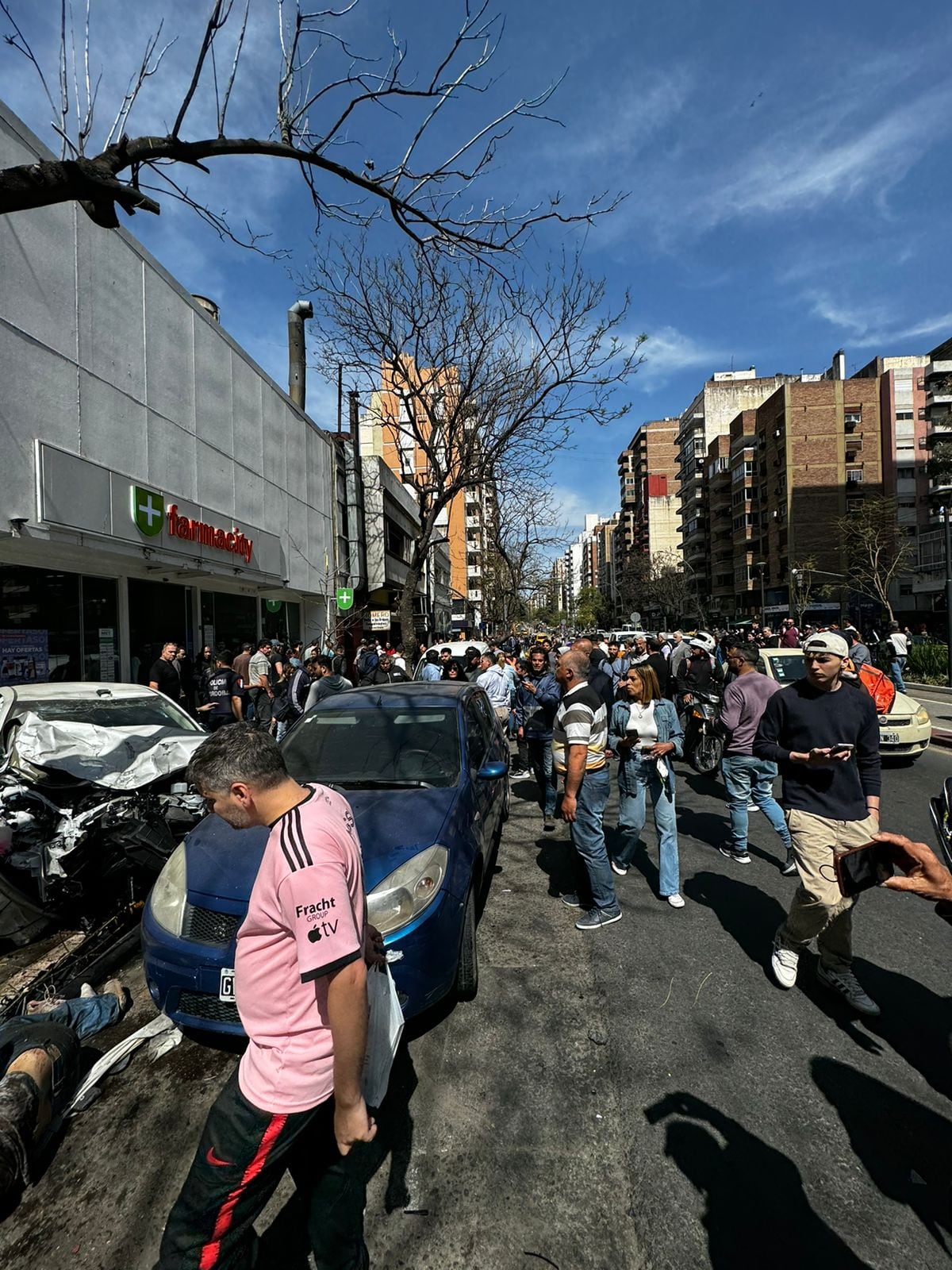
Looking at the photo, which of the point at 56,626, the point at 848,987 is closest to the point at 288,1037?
the point at 848,987

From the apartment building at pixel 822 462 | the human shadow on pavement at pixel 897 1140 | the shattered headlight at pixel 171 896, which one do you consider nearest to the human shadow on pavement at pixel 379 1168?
the shattered headlight at pixel 171 896

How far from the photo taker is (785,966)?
3709 mm

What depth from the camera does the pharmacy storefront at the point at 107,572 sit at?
9547mm

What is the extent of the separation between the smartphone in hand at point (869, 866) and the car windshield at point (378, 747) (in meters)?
2.57

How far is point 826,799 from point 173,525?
11824mm

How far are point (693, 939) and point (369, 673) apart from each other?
33.4 feet

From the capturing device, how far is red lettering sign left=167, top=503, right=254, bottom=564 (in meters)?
12.4

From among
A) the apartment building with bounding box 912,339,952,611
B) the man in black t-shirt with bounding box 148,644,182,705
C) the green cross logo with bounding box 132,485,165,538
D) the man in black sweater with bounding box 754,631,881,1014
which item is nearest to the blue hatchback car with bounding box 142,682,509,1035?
the man in black sweater with bounding box 754,631,881,1014

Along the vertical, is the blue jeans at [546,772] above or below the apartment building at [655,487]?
below

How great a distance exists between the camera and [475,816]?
431cm

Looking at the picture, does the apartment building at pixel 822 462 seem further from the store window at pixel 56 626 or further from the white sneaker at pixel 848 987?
the white sneaker at pixel 848 987

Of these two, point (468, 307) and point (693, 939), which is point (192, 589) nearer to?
point (468, 307)

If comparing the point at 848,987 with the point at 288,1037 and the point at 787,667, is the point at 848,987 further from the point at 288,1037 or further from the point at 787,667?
the point at 787,667

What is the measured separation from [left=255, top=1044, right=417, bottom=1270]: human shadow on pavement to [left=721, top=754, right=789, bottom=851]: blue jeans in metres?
3.79
